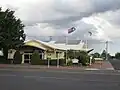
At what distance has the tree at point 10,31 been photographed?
5790cm

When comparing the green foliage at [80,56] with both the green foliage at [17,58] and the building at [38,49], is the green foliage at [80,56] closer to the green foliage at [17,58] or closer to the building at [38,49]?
the building at [38,49]

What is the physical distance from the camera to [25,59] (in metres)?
67.8

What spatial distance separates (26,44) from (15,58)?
5.02 metres

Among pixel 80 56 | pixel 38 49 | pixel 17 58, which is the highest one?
pixel 38 49

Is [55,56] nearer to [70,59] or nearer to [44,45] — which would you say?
[44,45]

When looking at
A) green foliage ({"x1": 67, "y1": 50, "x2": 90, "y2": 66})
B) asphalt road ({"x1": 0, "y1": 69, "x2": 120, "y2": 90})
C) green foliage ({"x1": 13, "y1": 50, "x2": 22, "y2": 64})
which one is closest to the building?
green foliage ({"x1": 13, "y1": 50, "x2": 22, "y2": 64})

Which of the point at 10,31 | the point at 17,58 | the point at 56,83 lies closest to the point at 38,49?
the point at 17,58

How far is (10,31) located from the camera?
58.5 metres

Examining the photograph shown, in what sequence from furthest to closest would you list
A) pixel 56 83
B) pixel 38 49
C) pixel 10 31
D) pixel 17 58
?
pixel 38 49 → pixel 17 58 → pixel 10 31 → pixel 56 83

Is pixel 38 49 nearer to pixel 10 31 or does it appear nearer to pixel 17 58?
pixel 17 58

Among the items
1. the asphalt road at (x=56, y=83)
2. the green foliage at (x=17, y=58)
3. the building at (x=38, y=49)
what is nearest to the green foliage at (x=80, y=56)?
the building at (x=38, y=49)

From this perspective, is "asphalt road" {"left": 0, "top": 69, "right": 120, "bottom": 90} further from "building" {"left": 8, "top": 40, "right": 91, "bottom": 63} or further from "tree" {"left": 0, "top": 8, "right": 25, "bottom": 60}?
"building" {"left": 8, "top": 40, "right": 91, "bottom": 63}

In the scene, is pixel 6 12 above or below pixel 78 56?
above

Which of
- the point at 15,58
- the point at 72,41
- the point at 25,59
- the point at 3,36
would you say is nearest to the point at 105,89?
the point at 3,36
